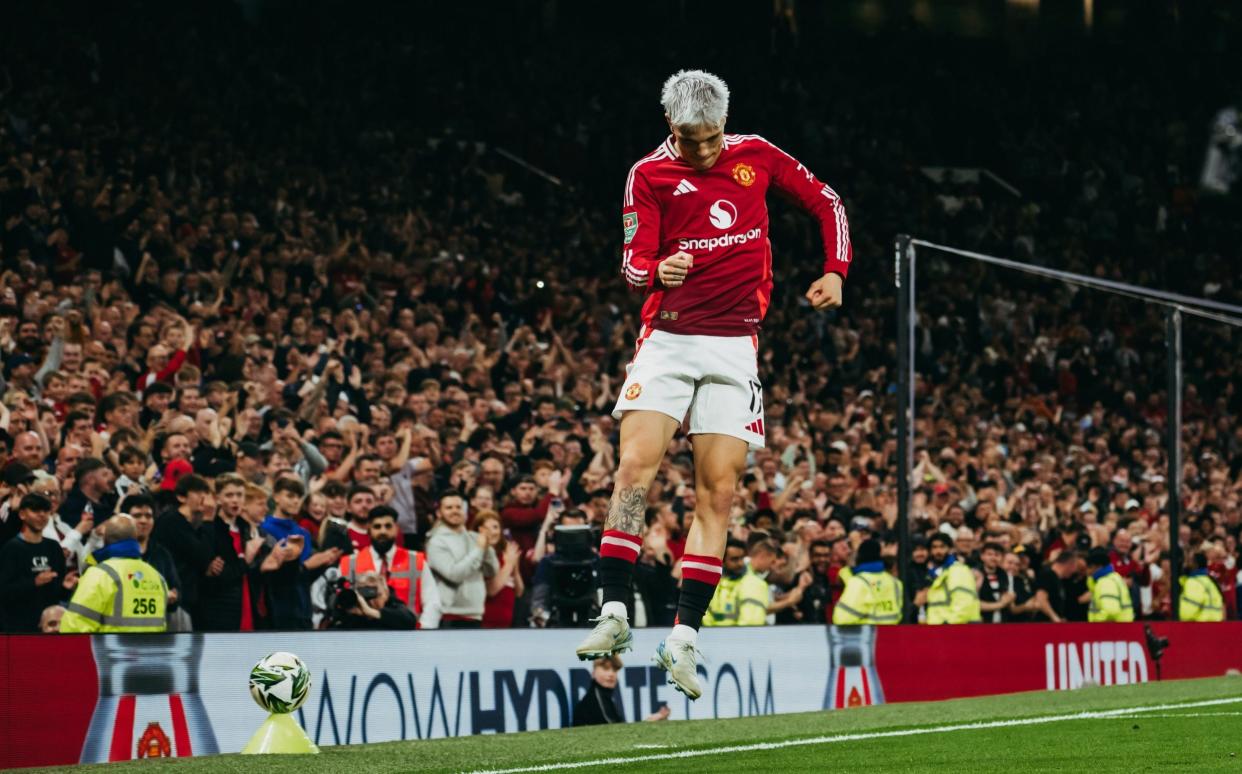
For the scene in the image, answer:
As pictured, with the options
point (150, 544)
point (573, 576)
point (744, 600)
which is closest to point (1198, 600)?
point (744, 600)

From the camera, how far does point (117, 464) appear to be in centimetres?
1235

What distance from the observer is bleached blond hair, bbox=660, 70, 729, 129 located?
709cm

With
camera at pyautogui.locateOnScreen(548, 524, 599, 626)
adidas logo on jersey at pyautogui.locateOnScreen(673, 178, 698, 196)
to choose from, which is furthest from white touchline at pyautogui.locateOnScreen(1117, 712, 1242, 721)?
adidas logo on jersey at pyautogui.locateOnScreen(673, 178, 698, 196)

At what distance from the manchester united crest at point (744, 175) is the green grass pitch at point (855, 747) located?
2.41m

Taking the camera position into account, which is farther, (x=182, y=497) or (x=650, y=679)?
(x=650, y=679)

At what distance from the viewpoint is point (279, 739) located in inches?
371

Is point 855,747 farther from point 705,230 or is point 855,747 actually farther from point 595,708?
point 595,708

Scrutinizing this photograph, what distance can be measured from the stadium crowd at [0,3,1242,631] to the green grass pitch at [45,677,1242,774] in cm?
203

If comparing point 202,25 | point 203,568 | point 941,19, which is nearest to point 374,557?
point 203,568

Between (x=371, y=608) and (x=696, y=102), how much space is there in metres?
5.94

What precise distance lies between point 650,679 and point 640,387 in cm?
626

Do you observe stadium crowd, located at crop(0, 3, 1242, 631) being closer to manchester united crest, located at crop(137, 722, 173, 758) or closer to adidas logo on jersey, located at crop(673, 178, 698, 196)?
manchester united crest, located at crop(137, 722, 173, 758)

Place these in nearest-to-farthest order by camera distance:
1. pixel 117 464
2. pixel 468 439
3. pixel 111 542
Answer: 1. pixel 111 542
2. pixel 117 464
3. pixel 468 439

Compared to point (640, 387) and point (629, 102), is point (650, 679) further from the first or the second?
point (629, 102)
